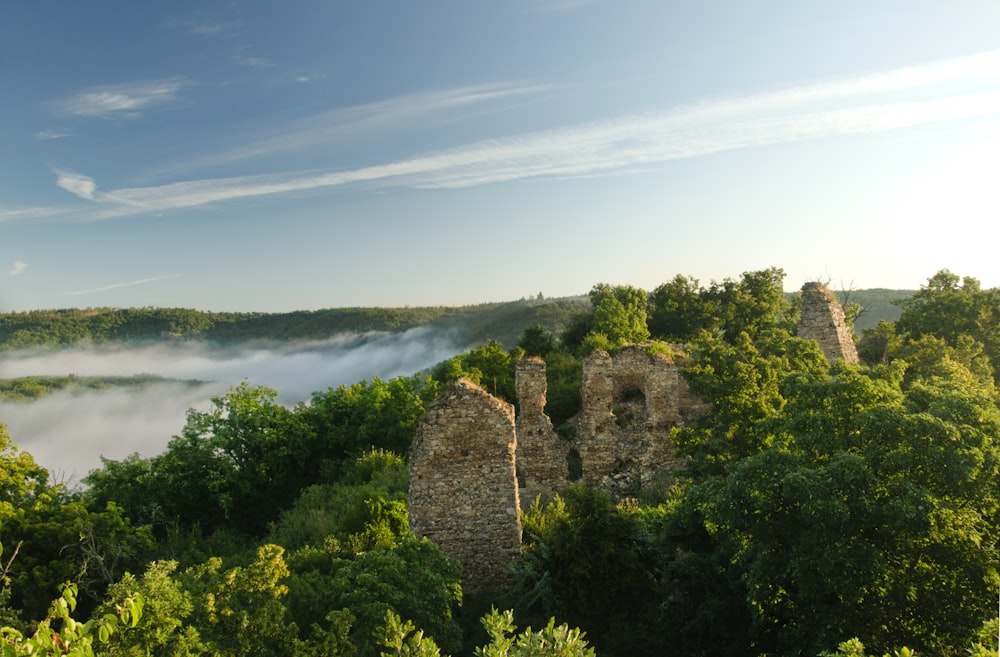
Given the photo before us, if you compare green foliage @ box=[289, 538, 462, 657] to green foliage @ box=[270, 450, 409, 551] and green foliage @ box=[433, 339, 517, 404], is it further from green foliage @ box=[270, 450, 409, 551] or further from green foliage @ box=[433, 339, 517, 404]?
green foliage @ box=[433, 339, 517, 404]

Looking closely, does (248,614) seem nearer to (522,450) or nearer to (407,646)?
(407,646)

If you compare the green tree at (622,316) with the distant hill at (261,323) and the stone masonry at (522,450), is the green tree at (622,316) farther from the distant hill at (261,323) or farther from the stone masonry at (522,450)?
the distant hill at (261,323)

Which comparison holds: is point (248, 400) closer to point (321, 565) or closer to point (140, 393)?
point (321, 565)

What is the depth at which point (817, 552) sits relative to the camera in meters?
8.41

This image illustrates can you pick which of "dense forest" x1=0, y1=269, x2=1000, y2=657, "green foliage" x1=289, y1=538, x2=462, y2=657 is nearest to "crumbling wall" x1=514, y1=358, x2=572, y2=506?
"dense forest" x1=0, y1=269, x2=1000, y2=657

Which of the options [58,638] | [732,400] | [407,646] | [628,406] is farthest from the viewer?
[628,406]

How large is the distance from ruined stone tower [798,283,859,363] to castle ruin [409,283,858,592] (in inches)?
1.5

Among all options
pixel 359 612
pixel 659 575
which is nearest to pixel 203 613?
pixel 359 612

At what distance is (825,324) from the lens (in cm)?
2105

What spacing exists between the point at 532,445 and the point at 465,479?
8.13 m

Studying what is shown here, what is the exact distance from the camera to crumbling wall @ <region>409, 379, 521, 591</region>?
11.6 m

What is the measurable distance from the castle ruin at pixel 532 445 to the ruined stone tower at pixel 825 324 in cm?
4

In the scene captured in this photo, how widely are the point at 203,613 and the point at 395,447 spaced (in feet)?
69.1

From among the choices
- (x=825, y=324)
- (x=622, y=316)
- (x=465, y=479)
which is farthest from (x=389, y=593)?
(x=622, y=316)
